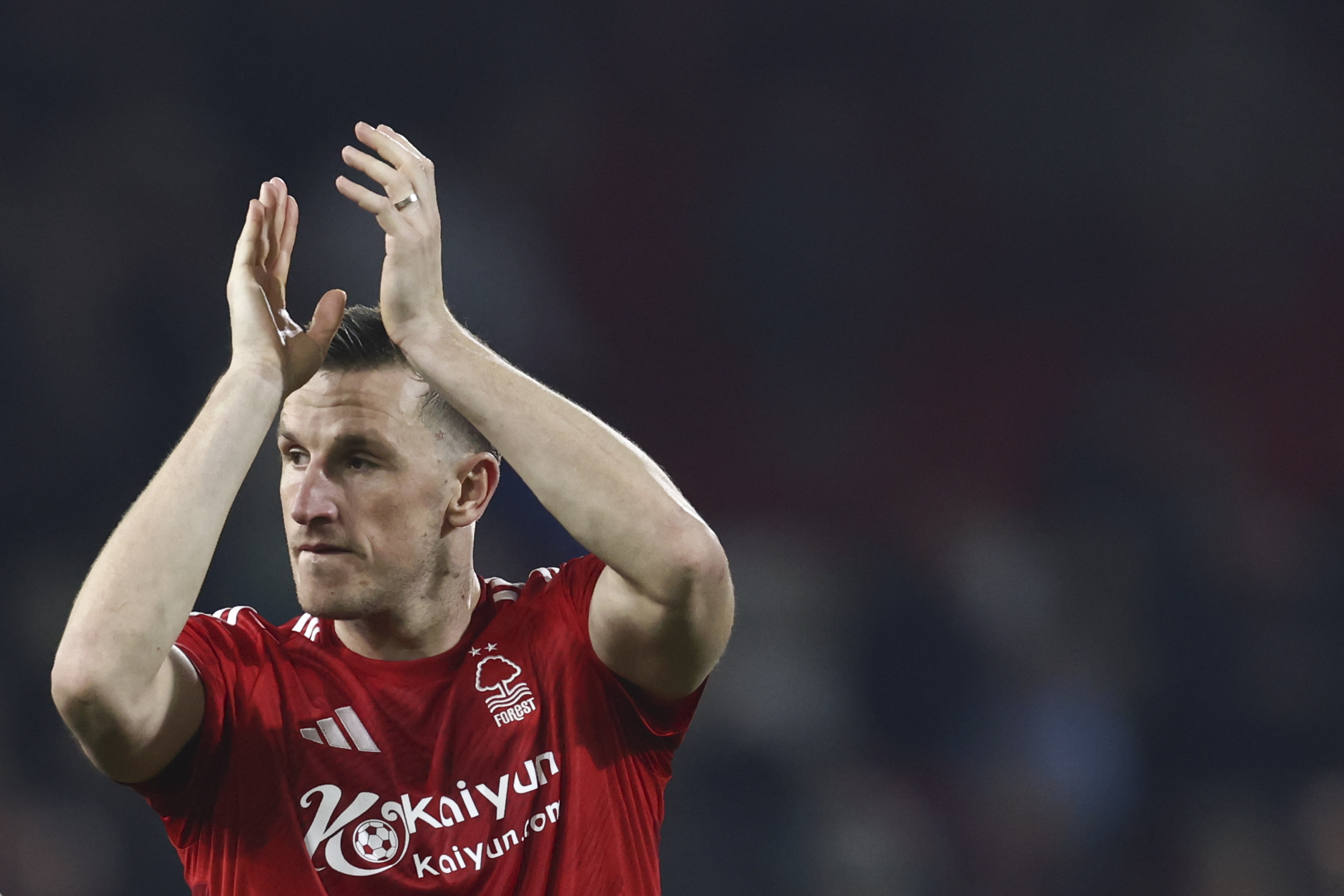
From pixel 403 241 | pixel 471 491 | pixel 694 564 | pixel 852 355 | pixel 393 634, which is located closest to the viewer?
pixel 694 564

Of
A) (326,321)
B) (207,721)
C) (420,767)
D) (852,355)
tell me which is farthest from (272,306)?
(852,355)

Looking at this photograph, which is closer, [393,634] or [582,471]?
[582,471]

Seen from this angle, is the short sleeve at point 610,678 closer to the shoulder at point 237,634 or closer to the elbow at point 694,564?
the elbow at point 694,564

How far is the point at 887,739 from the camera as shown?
189 inches

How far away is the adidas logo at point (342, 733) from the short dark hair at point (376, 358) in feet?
1.70

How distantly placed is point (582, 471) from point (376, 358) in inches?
20.3

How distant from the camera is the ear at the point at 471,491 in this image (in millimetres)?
2371

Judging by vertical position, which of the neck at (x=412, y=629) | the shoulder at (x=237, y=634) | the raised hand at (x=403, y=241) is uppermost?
the raised hand at (x=403, y=241)

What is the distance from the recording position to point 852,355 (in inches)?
209

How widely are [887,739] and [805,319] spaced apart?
171 centimetres

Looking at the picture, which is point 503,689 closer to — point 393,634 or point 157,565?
point 393,634

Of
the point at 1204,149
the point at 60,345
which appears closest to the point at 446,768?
the point at 60,345

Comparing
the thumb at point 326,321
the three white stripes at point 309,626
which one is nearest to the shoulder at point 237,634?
the three white stripes at point 309,626

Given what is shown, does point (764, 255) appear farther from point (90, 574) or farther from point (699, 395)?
point (90, 574)
